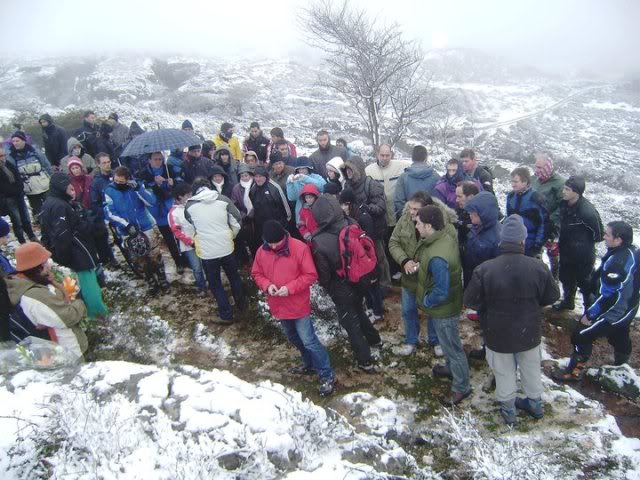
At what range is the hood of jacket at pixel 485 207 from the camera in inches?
158

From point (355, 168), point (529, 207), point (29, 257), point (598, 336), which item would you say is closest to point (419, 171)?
point (355, 168)

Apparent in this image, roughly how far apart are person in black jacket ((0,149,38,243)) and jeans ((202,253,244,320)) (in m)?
4.09

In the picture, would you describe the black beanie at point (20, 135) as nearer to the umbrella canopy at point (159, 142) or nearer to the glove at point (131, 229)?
the umbrella canopy at point (159, 142)

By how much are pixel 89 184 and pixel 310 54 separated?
49399 mm

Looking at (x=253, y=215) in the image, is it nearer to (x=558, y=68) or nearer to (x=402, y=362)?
(x=402, y=362)

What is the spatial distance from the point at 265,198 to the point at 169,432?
358 centimetres

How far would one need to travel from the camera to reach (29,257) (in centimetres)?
336

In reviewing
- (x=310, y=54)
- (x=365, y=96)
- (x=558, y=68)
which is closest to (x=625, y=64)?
(x=558, y=68)

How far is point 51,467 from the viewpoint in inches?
100

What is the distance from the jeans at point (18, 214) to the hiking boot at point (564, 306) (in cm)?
931

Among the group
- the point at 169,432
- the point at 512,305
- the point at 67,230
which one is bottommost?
the point at 169,432

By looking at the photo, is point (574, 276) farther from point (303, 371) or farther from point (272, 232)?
point (272, 232)

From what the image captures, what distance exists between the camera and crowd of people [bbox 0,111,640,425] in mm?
3395

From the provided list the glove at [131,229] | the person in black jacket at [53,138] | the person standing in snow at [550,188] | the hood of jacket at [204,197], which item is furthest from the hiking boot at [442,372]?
the person in black jacket at [53,138]
